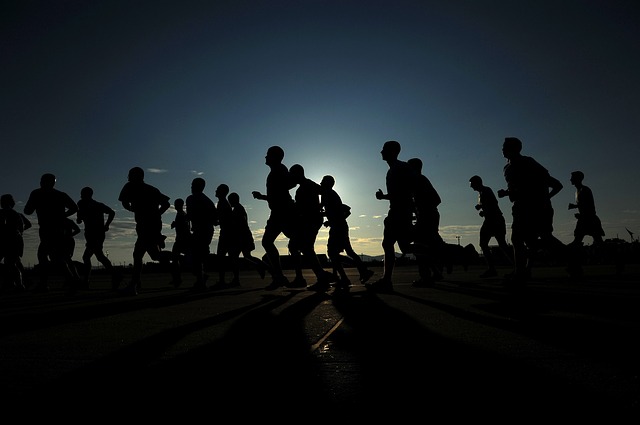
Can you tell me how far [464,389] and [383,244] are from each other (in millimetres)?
5698

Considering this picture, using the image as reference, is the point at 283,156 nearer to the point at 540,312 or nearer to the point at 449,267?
the point at 540,312

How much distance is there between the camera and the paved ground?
1.54 metres

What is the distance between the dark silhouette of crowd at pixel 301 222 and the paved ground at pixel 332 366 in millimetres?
3016

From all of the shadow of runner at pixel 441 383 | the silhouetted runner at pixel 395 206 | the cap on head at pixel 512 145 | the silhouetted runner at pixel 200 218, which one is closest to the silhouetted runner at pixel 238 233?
the silhouetted runner at pixel 200 218

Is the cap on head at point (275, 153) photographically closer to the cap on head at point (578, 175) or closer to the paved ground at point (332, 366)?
the paved ground at point (332, 366)

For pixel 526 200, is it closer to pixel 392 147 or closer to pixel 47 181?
pixel 392 147

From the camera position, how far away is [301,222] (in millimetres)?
8070

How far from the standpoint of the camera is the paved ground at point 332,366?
1.54 metres

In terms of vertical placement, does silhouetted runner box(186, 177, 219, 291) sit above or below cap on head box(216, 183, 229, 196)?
below

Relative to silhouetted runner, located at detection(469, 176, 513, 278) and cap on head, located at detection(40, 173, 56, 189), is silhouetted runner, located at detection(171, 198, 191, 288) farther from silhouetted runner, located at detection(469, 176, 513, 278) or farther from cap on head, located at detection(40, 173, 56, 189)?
silhouetted runner, located at detection(469, 176, 513, 278)

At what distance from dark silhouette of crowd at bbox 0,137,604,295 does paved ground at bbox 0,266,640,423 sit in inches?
119

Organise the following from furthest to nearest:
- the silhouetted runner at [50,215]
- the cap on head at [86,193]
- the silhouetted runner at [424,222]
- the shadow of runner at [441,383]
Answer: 1. the cap on head at [86,193]
2. the silhouetted runner at [50,215]
3. the silhouetted runner at [424,222]
4. the shadow of runner at [441,383]

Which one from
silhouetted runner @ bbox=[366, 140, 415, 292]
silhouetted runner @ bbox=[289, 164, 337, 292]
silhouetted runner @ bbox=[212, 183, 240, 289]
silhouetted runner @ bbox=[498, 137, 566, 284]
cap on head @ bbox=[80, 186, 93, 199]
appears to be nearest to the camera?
silhouetted runner @ bbox=[498, 137, 566, 284]

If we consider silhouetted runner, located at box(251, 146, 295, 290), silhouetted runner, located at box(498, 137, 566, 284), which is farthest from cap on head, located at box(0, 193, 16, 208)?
silhouetted runner, located at box(498, 137, 566, 284)
